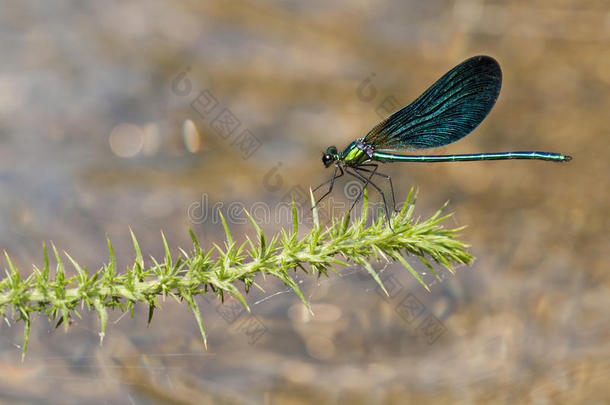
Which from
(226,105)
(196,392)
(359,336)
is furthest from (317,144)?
(196,392)

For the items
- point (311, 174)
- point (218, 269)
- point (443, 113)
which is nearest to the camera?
point (218, 269)

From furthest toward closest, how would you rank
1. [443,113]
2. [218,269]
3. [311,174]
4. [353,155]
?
[311,174] < [443,113] < [353,155] < [218,269]

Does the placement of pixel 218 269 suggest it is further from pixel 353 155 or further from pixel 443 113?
pixel 443 113

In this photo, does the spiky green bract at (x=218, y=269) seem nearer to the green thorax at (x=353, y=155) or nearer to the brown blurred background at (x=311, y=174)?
the green thorax at (x=353, y=155)

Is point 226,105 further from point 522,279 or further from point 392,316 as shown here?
point 522,279

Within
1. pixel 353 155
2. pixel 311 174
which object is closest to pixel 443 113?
pixel 353 155

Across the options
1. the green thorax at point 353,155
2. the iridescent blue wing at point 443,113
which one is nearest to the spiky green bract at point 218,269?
the green thorax at point 353,155

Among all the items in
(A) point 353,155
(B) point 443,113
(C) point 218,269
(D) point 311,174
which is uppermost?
(D) point 311,174

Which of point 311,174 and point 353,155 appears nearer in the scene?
point 353,155
